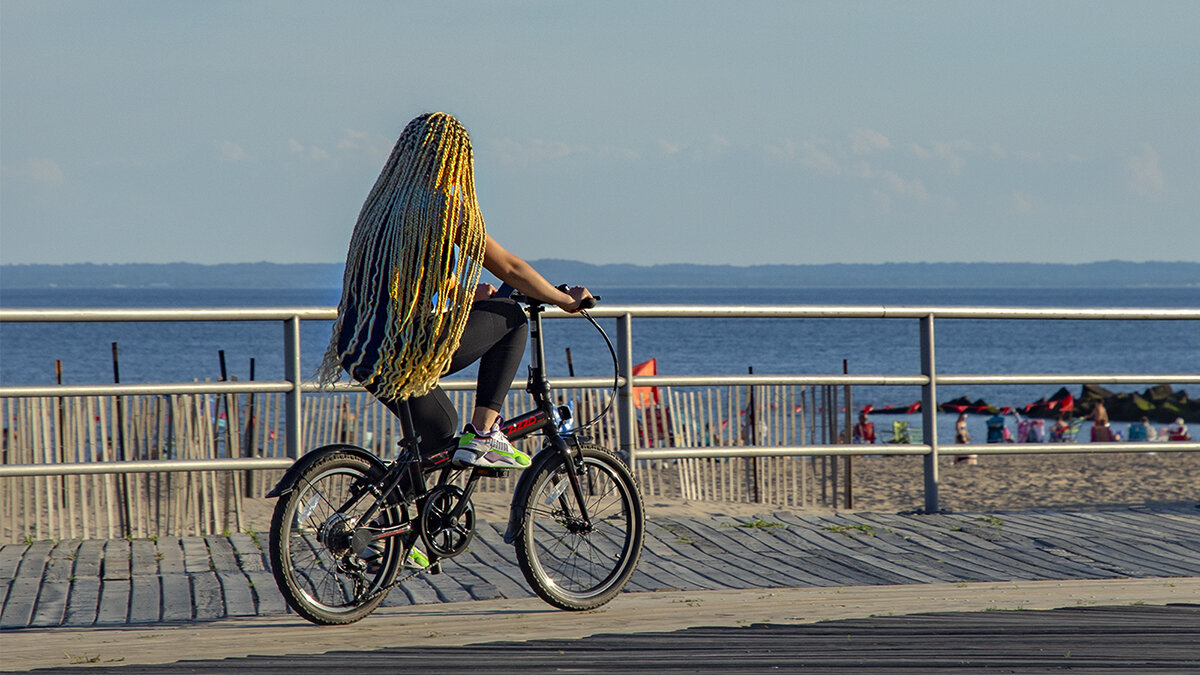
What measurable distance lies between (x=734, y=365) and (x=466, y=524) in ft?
226

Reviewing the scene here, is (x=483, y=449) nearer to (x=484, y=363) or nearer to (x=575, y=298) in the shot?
(x=484, y=363)

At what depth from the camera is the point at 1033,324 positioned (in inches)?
5103

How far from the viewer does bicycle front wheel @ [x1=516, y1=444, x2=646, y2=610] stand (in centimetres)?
492

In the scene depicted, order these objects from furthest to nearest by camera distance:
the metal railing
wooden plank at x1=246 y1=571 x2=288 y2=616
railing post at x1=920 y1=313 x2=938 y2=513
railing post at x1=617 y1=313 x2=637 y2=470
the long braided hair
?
railing post at x1=920 y1=313 x2=938 y2=513 → railing post at x1=617 y1=313 x2=637 y2=470 → the metal railing → wooden plank at x1=246 y1=571 x2=288 y2=616 → the long braided hair

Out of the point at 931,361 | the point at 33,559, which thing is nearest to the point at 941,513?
the point at 931,361

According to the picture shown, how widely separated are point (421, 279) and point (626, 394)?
2.70 meters

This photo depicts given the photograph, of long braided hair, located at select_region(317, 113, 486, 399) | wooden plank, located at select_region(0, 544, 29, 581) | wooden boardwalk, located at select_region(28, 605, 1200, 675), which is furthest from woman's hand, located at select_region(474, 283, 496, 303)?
wooden plank, located at select_region(0, 544, 29, 581)

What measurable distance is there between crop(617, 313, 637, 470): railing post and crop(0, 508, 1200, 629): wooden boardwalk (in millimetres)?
412

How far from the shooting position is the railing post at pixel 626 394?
6871 millimetres

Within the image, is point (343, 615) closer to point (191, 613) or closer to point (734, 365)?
point (191, 613)

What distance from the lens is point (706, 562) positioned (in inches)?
237

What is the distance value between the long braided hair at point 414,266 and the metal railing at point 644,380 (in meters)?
1.63

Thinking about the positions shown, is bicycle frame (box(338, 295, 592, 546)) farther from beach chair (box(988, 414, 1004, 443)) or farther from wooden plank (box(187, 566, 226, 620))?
beach chair (box(988, 414, 1004, 443))

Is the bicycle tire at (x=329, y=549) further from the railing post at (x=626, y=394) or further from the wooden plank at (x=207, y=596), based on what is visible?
the railing post at (x=626, y=394)
